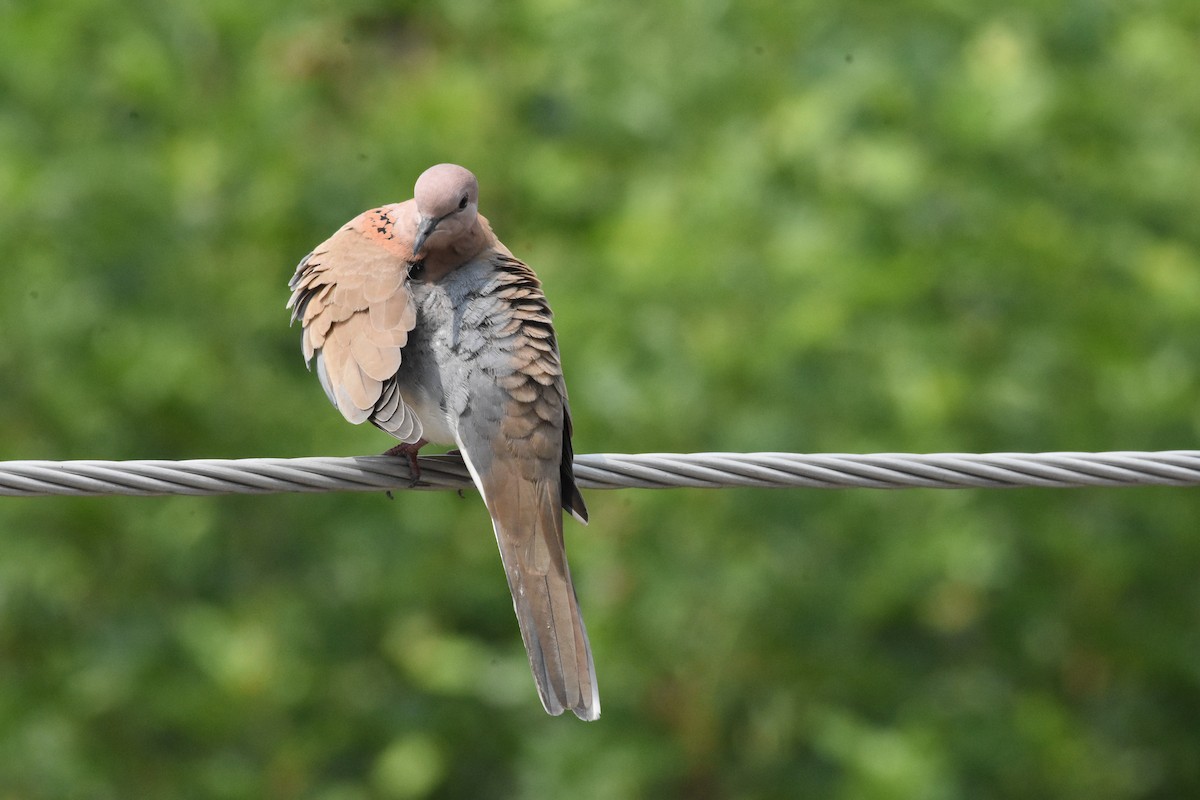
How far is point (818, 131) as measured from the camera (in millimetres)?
6785

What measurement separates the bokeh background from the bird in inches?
64.6

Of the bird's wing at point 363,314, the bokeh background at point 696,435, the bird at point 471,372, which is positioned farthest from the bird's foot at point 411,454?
the bokeh background at point 696,435

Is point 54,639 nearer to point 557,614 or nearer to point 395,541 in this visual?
point 395,541

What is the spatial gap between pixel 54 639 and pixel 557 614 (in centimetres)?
349

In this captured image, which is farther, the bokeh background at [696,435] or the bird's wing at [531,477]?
the bokeh background at [696,435]

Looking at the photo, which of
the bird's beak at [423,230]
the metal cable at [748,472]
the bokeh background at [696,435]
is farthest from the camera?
the bokeh background at [696,435]

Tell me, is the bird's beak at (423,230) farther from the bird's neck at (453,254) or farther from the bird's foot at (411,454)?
the bird's foot at (411,454)

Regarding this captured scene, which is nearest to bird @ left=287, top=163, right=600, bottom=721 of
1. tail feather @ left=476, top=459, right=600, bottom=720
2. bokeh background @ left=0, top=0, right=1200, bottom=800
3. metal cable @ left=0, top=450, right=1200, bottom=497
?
tail feather @ left=476, top=459, right=600, bottom=720

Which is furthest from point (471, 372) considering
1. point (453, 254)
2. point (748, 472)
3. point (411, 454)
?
point (748, 472)

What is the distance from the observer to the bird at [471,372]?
164 inches

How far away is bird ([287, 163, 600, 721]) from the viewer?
4.17 metres

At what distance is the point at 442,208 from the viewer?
464 centimetres

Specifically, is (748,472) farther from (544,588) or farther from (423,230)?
(423,230)

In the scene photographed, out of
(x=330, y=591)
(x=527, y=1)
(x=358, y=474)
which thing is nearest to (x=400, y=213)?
(x=358, y=474)
